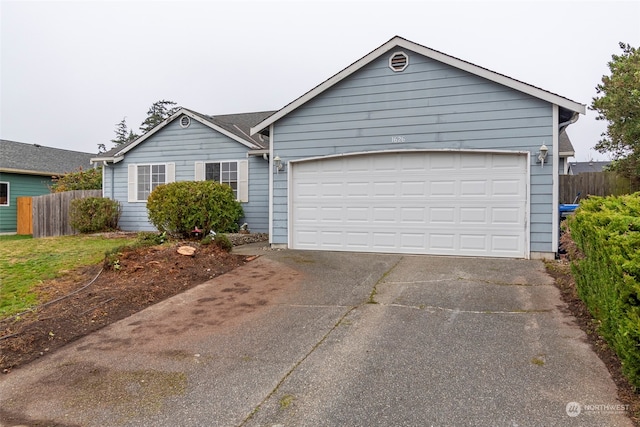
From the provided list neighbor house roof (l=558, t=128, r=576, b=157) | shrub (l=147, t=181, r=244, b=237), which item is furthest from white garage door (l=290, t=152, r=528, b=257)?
neighbor house roof (l=558, t=128, r=576, b=157)

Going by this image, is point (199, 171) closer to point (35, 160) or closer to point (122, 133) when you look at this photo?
point (35, 160)

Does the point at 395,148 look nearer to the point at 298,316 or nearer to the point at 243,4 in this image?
the point at 298,316

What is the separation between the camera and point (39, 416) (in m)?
2.84

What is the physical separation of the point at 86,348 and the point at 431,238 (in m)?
6.75

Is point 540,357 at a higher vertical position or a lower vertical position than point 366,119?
lower

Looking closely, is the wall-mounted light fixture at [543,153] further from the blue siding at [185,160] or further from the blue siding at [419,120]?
the blue siding at [185,160]

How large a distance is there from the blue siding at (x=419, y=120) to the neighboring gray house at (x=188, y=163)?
264 centimetres

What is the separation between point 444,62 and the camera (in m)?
8.45

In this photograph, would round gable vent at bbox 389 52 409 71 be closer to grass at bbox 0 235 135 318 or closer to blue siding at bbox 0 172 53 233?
grass at bbox 0 235 135 318

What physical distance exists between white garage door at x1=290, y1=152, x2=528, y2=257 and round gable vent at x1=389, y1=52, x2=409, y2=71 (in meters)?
1.98

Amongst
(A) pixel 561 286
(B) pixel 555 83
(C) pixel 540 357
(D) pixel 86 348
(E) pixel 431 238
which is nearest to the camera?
(C) pixel 540 357

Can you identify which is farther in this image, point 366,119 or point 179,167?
point 179,167

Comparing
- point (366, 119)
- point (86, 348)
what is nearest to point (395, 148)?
point (366, 119)

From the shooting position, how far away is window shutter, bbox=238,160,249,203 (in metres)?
12.7
